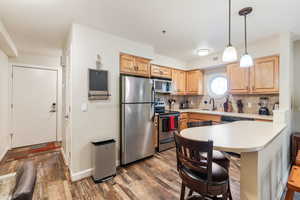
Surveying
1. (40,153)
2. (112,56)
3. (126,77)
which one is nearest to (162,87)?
(126,77)

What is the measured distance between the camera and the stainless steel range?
3.50 m

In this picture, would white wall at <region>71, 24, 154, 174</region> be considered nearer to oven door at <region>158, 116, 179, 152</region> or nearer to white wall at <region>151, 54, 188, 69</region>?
oven door at <region>158, 116, 179, 152</region>

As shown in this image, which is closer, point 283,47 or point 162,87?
point 283,47

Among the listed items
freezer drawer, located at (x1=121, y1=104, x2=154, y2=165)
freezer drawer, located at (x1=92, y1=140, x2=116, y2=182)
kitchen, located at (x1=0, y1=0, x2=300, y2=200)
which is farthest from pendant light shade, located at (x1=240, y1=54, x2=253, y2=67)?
freezer drawer, located at (x1=92, y1=140, x2=116, y2=182)

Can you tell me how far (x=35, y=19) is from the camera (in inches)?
89.0

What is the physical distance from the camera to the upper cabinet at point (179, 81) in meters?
4.46

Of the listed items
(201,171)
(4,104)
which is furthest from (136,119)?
(4,104)

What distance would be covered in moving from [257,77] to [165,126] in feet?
7.84

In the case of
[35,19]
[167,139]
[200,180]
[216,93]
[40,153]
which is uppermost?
[35,19]

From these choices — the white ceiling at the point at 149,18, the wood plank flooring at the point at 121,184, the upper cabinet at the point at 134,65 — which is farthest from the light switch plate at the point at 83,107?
the white ceiling at the point at 149,18

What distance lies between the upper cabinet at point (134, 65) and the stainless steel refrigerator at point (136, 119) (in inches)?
10.7

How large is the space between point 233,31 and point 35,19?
342cm

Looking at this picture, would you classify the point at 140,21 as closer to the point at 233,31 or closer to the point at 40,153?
the point at 233,31

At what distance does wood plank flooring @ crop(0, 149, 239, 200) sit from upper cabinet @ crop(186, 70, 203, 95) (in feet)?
8.29
